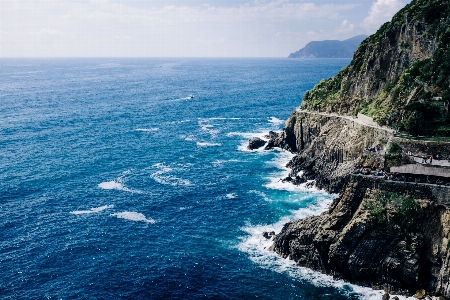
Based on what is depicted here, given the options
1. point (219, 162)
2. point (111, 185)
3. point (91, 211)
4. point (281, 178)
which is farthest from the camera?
point (219, 162)

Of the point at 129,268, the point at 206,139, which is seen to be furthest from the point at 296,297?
the point at 206,139

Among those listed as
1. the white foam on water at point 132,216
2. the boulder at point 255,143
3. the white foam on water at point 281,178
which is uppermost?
the boulder at point 255,143

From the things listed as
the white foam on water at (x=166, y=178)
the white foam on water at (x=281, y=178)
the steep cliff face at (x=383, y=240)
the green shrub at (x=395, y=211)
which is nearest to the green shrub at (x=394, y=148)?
the steep cliff face at (x=383, y=240)

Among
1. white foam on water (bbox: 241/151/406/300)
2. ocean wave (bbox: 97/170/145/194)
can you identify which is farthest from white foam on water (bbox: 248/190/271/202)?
ocean wave (bbox: 97/170/145/194)

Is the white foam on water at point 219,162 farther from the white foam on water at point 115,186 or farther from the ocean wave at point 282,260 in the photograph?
the ocean wave at point 282,260

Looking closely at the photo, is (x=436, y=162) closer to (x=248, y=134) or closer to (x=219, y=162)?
(x=219, y=162)

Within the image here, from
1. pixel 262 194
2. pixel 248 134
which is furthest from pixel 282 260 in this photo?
pixel 248 134

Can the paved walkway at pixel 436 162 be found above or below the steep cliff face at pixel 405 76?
below
